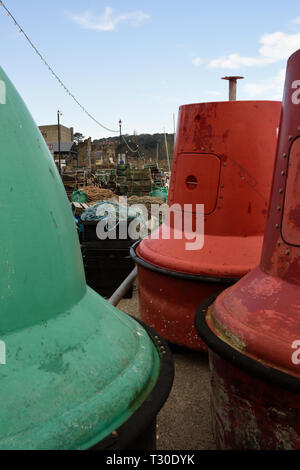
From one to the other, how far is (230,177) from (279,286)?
1.40 metres

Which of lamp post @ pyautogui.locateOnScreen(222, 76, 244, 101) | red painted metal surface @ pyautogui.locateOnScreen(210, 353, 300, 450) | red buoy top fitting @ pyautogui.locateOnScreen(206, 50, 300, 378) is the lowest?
red painted metal surface @ pyautogui.locateOnScreen(210, 353, 300, 450)

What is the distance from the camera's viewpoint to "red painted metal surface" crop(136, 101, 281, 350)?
2.95 m

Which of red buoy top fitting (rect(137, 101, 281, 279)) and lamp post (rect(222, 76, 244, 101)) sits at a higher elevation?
lamp post (rect(222, 76, 244, 101))

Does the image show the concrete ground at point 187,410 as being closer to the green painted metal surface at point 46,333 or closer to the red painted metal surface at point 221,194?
the red painted metal surface at point 221,194

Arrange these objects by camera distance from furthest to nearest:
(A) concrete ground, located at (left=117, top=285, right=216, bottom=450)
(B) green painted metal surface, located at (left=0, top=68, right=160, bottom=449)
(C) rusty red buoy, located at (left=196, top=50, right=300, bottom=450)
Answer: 1. (A) concrete ground, located at (left=117, top=285, right=216, bottom=450)
2. (C) rusty red buoy, located at (left=196, top=50, right=300, bottom=450)
3. (B) green painted metal surface, located at (left=0, top=68, right=160, bottom=449)

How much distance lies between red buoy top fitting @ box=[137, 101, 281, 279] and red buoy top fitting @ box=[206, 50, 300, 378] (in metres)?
1.01

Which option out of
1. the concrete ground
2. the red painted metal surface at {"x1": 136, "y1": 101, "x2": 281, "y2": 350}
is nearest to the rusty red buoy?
the concrete ground

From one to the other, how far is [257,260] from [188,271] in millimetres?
526

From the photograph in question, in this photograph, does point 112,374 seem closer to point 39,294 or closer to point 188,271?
point 39,294

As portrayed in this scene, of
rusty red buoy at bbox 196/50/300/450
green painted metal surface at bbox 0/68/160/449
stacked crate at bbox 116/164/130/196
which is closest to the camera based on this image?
green painted metal surface at bbox 0/68/160/449

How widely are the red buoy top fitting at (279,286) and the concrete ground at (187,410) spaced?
0.86 metres

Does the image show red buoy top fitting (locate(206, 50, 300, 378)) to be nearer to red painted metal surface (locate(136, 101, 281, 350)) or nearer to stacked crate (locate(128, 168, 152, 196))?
red painted metal surface (locate(136, 101, 281, 350))

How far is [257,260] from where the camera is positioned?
9.55 feet
